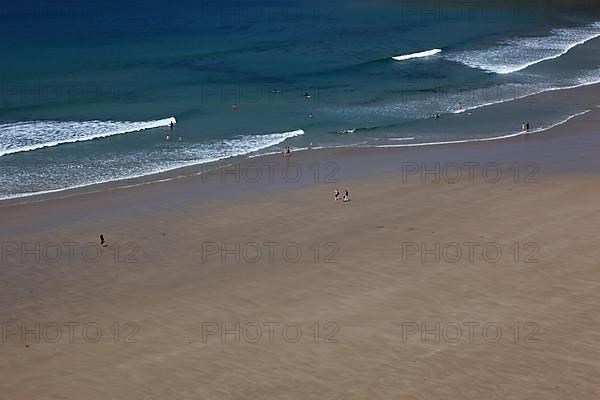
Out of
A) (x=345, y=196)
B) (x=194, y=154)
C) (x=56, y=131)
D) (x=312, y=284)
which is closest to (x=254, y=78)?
(x=56, y=131)

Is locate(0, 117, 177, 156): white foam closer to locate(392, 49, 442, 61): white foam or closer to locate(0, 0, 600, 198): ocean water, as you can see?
locate(0, 0, 600, 198): ocean water

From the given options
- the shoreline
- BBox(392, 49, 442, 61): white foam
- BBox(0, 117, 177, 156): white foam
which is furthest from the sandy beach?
BBox(392, 49, 442, 61): white foam

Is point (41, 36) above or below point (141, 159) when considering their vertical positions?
above

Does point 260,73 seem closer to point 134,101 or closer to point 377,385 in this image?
point 134,101

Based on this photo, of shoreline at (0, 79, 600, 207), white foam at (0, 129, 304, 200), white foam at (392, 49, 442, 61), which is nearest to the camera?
shoreline at (0, 79, 600, 207)

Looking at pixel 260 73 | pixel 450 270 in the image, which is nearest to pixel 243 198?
pixel 450 270

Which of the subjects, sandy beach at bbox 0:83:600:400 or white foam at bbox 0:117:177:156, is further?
white foam at bbox 0:117:177:156
